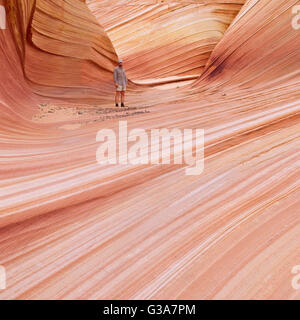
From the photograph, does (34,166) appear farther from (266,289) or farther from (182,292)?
(266,289)

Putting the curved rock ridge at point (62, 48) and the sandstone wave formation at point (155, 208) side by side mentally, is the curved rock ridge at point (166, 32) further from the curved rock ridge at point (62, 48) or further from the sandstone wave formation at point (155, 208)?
the sandstone wave formation at point (155, 208)

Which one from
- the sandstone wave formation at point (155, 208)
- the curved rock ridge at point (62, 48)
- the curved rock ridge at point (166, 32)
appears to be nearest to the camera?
the sandstone wave formation at point (155, 208)

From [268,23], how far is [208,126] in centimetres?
224

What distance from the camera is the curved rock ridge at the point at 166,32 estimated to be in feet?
18.5

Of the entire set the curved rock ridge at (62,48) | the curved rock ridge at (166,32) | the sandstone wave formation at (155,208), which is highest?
the curved rock ridge at (166,32)

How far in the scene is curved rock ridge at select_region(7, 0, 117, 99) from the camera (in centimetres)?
296

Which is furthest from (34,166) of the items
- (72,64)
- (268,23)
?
(268,23)

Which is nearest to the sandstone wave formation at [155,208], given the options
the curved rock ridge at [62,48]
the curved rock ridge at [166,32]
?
the curved rock ridge at [62,48]

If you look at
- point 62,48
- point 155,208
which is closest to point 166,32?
point 62,48

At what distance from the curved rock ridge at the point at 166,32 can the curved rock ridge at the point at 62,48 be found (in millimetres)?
1427

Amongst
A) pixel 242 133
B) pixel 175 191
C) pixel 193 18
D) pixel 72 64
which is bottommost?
pixel 175 191

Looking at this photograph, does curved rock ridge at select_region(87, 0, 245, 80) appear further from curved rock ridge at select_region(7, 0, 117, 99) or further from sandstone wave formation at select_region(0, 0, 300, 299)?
sandstone wave formation at select_region(0, 0, 300, 299)

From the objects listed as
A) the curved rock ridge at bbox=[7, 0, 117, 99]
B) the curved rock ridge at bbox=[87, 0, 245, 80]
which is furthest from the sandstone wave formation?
the curved rock ridge at bbox=[87, 0, 245, 80]
